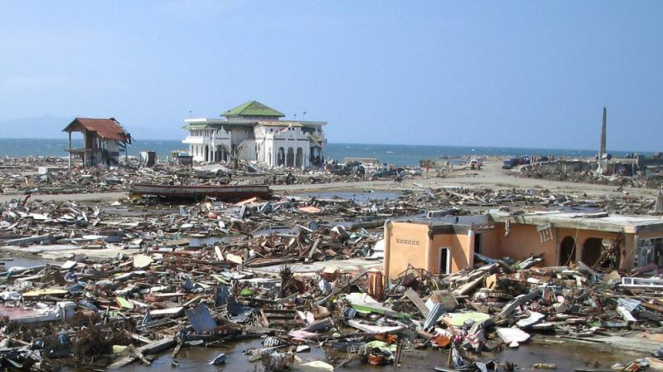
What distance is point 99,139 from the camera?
215 feet

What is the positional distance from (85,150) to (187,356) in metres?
53.0

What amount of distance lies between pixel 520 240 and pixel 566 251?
1.16 m

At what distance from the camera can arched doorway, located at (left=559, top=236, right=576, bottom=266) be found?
20.1 m

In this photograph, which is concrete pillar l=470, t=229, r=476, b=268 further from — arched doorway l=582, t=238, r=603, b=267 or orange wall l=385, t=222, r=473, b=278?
arched doorway l=582, t=238, r=603, b=267

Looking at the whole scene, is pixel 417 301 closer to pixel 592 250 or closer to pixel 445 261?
pixel 445 261

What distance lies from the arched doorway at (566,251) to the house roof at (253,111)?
58.5 meters

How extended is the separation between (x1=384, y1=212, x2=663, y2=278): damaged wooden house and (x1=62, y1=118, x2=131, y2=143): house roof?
47.5 m

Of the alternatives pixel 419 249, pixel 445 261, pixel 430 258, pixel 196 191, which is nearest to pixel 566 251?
pixel 445 261

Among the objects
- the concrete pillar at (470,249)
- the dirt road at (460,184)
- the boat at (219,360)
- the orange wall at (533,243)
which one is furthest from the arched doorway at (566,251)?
the dirt road at (460,184)

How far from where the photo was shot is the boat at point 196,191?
137 feet

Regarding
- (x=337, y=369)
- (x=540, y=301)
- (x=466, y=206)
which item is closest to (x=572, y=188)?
(x=466, y=206)

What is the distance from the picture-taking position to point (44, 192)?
45.4 m

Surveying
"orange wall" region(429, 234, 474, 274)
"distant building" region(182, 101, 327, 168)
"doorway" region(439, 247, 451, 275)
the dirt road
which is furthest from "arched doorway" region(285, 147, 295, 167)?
"orange wall" region(429, 234, 474, 274)

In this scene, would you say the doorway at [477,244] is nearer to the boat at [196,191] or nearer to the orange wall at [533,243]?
the orange wall at [533,243]
